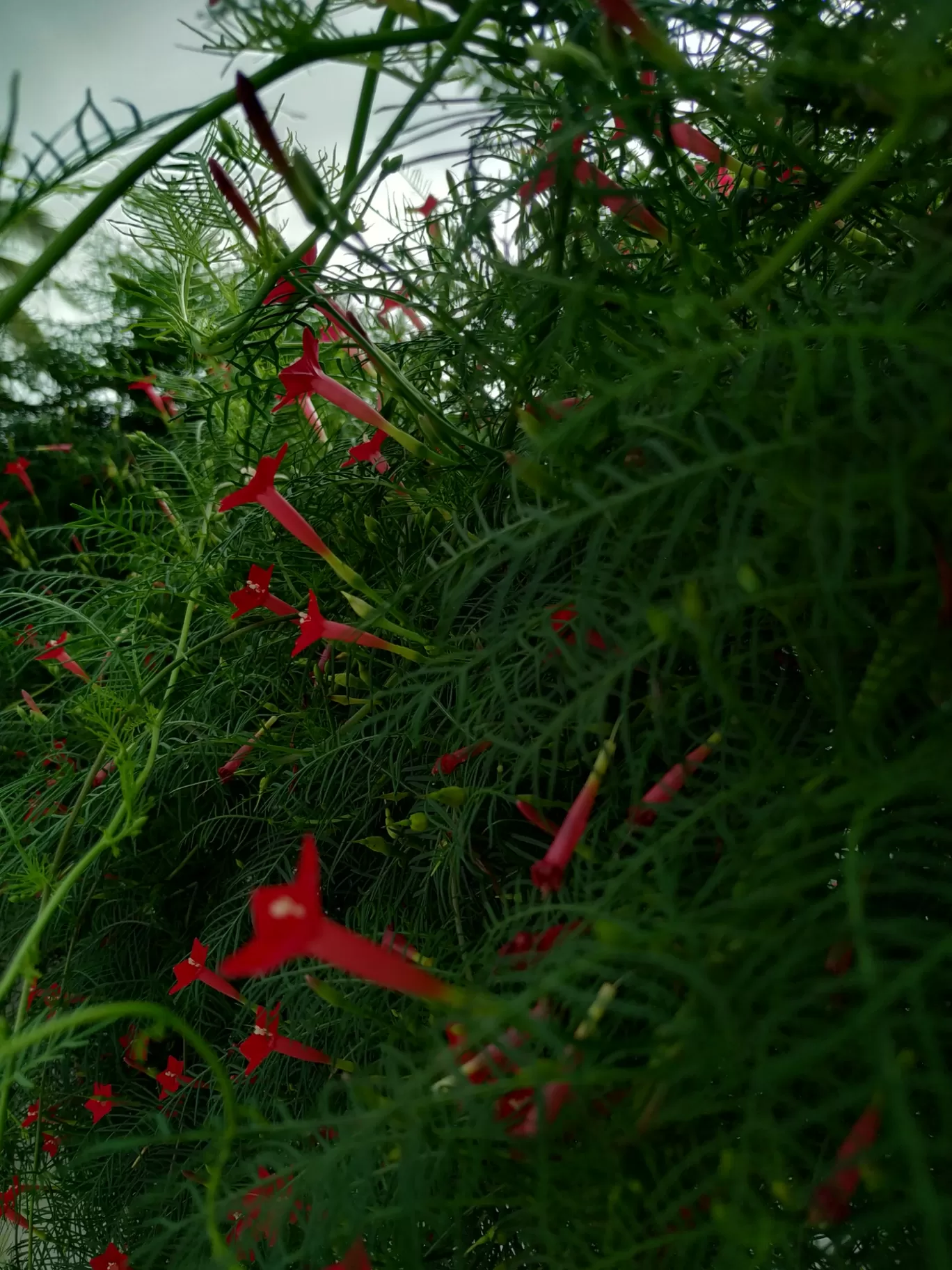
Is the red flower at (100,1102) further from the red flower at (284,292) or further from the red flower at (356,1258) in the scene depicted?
the red flower at (284,292)

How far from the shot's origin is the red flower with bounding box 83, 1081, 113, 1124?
1.23ft

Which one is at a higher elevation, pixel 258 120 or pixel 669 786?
pixel 258 120

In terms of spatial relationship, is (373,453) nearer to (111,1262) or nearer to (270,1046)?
(270,1046)

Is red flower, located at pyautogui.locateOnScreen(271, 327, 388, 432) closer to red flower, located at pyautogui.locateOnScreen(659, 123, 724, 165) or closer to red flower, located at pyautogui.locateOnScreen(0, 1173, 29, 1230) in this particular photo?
red flower, located at pyautogui.locateOnScreen(659, 123, 724, 165)

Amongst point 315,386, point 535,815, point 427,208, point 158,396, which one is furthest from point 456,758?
point 158,396

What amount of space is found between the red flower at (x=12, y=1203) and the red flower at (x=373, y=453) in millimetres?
338

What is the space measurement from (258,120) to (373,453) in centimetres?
13

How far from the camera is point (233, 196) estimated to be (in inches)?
10.3

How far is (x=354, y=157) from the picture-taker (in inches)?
9.0

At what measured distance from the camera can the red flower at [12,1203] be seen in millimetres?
381

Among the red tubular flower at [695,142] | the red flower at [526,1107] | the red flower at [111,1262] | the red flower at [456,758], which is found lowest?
the red flower at [111,1262]

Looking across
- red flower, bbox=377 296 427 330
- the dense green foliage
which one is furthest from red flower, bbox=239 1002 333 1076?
red flower, bbox=377 296 427 330

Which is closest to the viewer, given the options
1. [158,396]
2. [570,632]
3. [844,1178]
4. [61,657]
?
[844,1178]

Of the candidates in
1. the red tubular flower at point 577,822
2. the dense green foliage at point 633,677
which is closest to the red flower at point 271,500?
the dense green foliage at point 633,677
